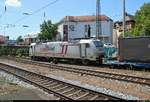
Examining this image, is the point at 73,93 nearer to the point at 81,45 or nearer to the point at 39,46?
the point at 81,45

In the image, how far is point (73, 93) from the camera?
14.9 m

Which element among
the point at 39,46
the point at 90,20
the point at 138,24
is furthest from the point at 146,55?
the point at 90,20

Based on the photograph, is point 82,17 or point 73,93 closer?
point 73,93

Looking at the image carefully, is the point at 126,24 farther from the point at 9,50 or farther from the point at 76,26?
the point at 9,50

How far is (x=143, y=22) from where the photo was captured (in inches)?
2889

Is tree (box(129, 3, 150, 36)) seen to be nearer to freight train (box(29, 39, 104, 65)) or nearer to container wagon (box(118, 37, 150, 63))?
freight train (box(29, 39, 104, 65))

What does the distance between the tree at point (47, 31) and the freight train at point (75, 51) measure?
1880 inches

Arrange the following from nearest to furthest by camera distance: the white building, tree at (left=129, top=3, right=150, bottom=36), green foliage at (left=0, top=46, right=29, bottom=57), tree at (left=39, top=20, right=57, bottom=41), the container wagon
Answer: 1. the container wagon
2. tree at (left=129, top=3, right=150, bottom=36)
3. green foliage at (left=0, top=46, right=29, bottom=57)
4. tree at (left=39, top=20, right=57, bottom=41)
5. the white building

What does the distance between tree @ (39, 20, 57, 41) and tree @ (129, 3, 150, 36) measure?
26659 millimetres

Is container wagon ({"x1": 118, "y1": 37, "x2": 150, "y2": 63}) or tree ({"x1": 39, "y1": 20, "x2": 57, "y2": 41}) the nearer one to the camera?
container wagon ({"x1": 118, "y1": 37, "x2": 150, "y2": 63})

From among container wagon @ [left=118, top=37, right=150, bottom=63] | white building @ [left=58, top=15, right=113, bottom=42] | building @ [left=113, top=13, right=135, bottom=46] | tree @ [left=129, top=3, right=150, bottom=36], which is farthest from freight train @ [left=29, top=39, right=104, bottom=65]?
white building @ [left=58, top=15, right=113, bottom=42]

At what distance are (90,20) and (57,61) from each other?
61.5m

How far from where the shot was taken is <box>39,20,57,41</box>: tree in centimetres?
9745

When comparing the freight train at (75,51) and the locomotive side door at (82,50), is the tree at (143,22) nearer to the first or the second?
the freight train at (75,51)
